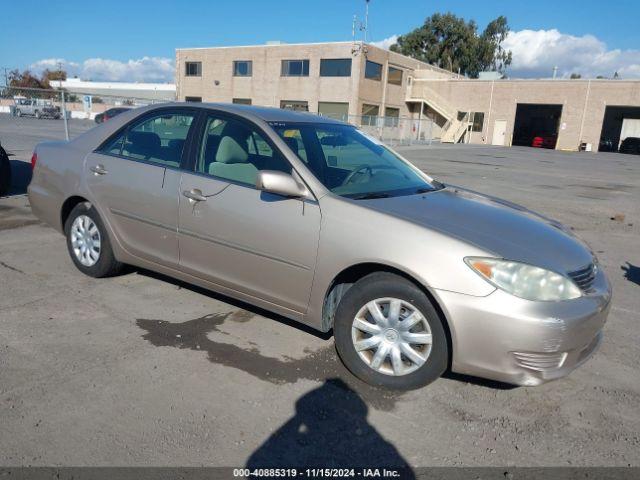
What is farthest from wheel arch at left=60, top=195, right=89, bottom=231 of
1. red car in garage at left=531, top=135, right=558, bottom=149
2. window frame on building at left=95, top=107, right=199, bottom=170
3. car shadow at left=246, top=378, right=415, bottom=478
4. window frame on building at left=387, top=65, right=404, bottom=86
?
red car in garage at left=531, top=135, right=558, bottom=149

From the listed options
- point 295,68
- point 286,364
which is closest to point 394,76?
point 295,68

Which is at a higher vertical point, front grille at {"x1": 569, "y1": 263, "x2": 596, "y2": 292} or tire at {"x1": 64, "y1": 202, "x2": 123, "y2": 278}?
front grille at {"x1": 569, "y1": 263, "x2": 596, "y2": 292}

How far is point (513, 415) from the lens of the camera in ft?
10.2

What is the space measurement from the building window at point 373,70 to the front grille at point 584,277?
40761mm

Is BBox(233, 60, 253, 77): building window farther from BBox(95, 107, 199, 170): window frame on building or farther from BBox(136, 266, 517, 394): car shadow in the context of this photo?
BBox(136, 266, 517, 394): car shadow

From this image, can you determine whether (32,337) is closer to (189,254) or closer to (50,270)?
(189,254)

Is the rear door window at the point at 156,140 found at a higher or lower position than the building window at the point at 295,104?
lower

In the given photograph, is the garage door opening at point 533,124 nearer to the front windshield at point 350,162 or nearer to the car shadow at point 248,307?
the front windshield at point 350,162

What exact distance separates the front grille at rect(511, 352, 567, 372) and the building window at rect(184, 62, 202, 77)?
51284 millimetres

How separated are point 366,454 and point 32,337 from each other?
2.56 metres

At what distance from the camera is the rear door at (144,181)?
4230 mm

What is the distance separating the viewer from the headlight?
2.92m

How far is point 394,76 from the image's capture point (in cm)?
4678

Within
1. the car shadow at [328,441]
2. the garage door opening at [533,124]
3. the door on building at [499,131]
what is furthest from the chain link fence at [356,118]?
the car shadow at [328,441]
